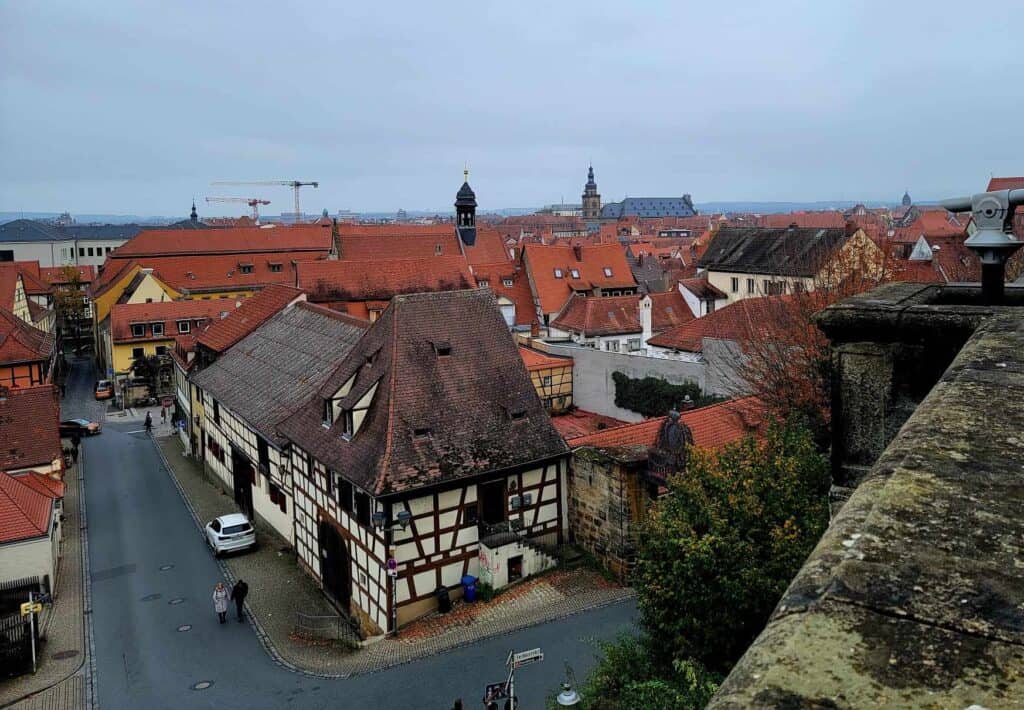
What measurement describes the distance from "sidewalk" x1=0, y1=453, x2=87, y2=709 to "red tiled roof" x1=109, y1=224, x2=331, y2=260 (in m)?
54.6

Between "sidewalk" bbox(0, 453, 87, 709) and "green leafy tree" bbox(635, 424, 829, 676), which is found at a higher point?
"green leafy tree" bbox(635, 424, 829, 676)

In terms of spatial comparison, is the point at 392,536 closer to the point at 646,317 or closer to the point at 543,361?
the point at 543,361

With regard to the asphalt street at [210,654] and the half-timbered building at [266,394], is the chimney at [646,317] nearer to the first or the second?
the half-timbered building at [266,394]

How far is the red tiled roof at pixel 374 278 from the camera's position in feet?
155

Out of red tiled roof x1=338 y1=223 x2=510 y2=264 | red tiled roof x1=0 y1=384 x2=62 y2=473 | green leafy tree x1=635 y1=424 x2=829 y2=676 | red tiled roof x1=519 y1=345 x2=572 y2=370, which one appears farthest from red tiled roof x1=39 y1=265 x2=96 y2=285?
green leafy tree x1=635 y1=424 x2=829 y2=676

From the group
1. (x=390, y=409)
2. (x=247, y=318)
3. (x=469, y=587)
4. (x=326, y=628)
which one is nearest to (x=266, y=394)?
(x=390, y=409)

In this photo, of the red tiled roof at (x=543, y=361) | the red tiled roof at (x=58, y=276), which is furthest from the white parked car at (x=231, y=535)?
the red tiled roof at (x=58, y=276)

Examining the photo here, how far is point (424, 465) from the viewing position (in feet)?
64.8

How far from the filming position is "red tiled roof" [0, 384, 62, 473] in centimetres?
2867

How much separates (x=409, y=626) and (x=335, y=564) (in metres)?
3.49

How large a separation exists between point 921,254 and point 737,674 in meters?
42.9

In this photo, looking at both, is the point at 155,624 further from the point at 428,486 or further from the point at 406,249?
the point at 406,249

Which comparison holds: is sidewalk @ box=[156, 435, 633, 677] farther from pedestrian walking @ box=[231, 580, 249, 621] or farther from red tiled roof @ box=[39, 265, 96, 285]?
red tiled roof @ box=[39, 265, 96, 285]

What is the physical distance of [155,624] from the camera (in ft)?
69.3
